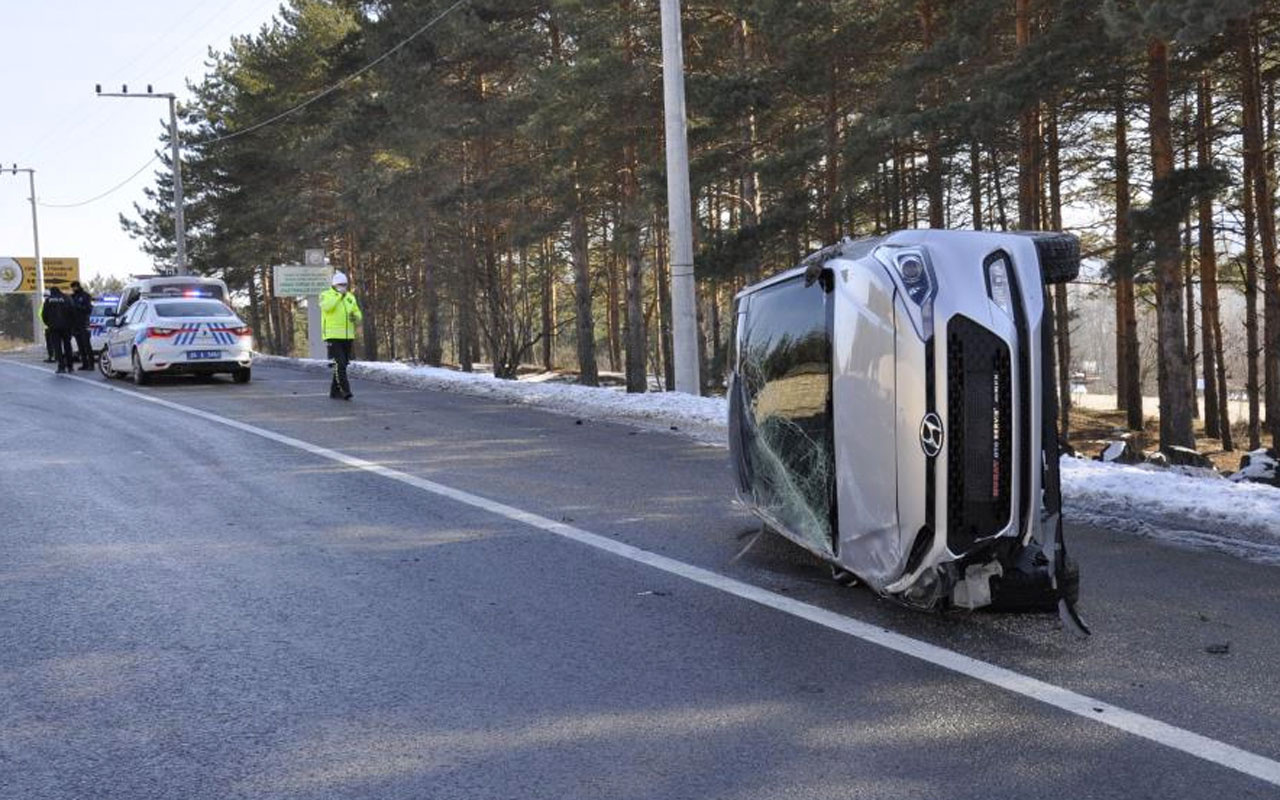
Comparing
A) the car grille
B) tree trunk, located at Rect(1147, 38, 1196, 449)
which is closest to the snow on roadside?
the car grille

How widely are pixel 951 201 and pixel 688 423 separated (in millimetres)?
21035

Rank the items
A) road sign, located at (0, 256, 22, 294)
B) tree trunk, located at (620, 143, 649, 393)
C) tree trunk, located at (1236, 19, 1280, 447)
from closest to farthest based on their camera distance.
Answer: tree trunk, located at (1236, 19, 1280, 447), tree trunk, located at (620, 143, 649, 393), road sign, located at (0, 256, 22, 294)

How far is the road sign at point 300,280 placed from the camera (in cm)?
2903

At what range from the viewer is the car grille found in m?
4.53

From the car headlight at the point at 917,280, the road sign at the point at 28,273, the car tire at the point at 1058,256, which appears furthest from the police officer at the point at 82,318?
the road sign at the point at 28,273

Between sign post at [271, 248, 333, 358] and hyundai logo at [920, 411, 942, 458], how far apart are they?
2593 cm

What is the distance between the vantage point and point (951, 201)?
104 ft

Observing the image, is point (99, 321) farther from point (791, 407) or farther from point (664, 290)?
point (791, 407)

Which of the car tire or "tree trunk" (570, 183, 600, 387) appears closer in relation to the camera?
the car tire

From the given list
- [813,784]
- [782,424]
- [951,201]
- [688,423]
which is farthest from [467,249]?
[813,784]

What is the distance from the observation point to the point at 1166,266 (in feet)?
58.2

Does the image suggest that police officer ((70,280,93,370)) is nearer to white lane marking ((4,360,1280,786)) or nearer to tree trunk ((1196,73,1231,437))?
white lane marking ((4,360,1280,786))

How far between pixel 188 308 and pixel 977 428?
18355 millimetres

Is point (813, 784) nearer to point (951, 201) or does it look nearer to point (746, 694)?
point (746, 694)
